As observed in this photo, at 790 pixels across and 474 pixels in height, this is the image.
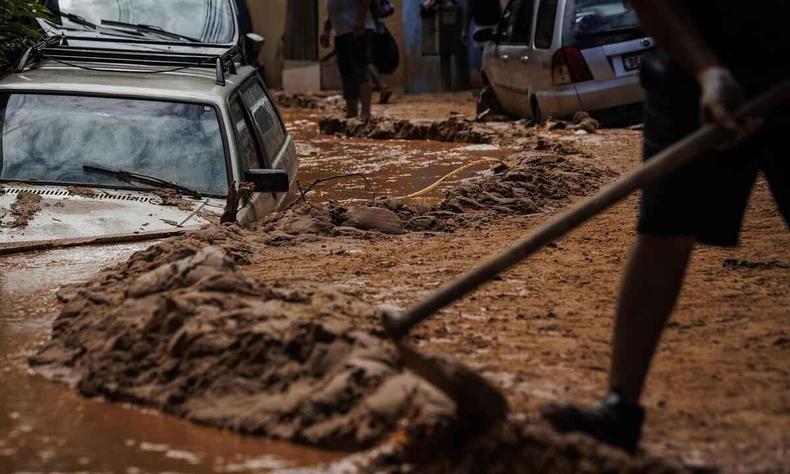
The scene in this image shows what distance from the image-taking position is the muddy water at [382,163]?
424 inches

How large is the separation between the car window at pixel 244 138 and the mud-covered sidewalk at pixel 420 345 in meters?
0.51

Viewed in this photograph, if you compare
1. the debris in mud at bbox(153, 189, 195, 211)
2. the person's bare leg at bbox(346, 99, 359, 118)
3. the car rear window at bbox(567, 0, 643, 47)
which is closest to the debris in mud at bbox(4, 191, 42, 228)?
the debris in mud at bbox(153, 189, 195, 211)

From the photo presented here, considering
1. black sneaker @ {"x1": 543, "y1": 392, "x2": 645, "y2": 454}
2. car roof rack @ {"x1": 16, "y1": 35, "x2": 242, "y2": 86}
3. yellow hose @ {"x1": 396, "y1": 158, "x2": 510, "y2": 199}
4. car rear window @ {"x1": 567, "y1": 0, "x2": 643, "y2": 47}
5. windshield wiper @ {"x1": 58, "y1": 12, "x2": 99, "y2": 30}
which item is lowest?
yellow hose @ {"x1": 396, "y1": 158, "x2": 510, "y2": 199}

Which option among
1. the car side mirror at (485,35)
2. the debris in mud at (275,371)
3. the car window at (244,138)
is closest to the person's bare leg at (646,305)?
the debris in mud at (275,371)

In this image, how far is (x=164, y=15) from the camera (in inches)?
343

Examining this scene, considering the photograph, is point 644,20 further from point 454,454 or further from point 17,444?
point 17,444

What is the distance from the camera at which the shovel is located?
3346 millimetres

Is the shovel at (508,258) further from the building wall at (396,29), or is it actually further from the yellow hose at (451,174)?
the building wall at (396,29)

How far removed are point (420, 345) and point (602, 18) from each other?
9.48 metres

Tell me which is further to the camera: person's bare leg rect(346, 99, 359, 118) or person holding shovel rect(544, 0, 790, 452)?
person's bare leg rect(346, 99, 359, 118)

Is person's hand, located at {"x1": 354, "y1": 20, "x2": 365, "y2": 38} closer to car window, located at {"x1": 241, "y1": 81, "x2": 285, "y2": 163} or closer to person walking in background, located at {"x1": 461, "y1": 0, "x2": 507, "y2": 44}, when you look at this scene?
car window, located at {"x1": 241, "y1": 81, "x2": 285, "y2": 163}

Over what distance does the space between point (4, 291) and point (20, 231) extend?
0.84 meters

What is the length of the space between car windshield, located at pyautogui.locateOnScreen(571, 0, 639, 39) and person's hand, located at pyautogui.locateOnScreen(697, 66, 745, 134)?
10119 mm

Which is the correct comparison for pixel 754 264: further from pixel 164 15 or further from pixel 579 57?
pixel 579 57
